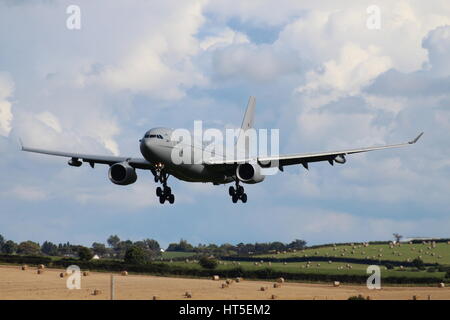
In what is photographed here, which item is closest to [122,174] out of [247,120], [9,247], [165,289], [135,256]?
[165,289]

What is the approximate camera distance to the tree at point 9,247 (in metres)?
179

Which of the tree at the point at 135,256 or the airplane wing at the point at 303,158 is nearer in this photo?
the airplane wing at the point at 303,158

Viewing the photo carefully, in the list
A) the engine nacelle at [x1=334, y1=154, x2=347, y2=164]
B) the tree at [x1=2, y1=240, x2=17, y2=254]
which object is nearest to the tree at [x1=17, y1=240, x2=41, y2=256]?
the tree at [x1=2, y1=240, x2=17, y2=254]

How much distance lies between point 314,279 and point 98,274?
29.1 meters

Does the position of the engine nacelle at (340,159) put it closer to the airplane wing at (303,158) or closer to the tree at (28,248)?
the airplane wing at (303,158)

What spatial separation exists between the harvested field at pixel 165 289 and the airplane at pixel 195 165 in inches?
431

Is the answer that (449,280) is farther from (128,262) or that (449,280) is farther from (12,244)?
(12,244)

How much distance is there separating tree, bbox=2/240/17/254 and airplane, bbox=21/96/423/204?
90.0 metres

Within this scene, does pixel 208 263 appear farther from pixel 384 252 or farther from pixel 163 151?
pixel 384 252

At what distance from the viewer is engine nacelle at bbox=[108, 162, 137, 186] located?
88625mm

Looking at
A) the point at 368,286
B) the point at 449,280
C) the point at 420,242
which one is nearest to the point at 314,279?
the point at 368,286

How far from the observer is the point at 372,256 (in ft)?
494

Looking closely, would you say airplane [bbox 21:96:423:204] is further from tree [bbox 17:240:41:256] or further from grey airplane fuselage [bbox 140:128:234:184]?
tree [bbox 17:240:41:256]

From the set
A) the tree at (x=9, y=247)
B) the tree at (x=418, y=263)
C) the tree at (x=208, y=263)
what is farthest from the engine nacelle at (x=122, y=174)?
the tree at (x=9, y=247)
